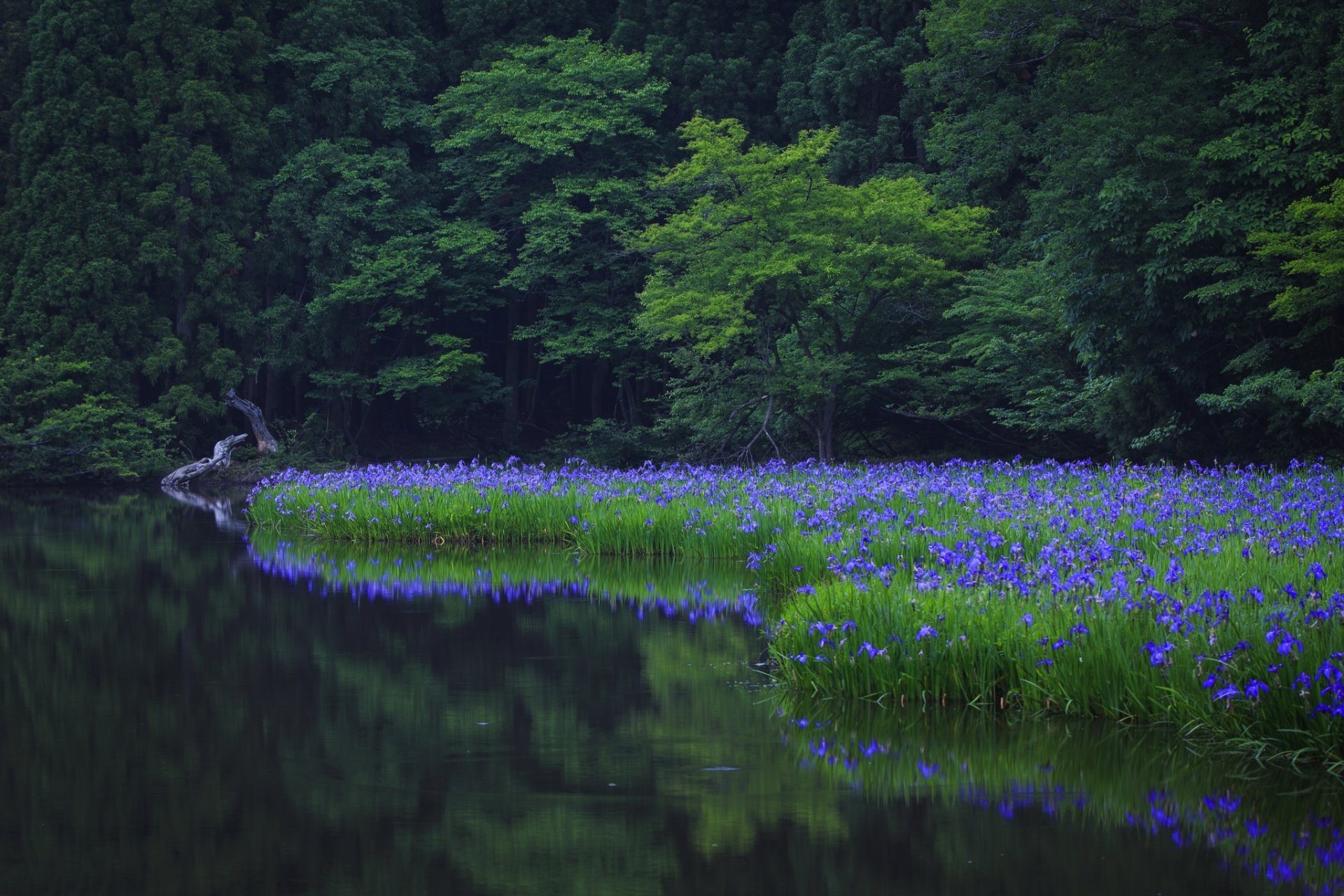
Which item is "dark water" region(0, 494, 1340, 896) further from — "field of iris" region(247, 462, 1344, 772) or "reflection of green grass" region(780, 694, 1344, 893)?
"field of iris" region(247, 462, 1344, 772)

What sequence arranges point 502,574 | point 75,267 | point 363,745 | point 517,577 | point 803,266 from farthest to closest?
point 75,267 < point 803,266 < point 502,574 < point 517,577 < point 363,745

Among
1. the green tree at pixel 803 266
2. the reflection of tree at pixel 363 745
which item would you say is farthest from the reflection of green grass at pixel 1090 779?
the green tree at pixel 803 266

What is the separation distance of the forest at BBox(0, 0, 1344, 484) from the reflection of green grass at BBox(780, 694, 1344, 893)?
10.2 m

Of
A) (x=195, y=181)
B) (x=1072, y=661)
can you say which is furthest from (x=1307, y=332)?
(x=195, y=181)

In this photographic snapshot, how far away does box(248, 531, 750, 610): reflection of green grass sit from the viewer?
10.7 meters

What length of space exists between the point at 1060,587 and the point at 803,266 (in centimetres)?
1560

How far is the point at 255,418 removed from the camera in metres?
31.0

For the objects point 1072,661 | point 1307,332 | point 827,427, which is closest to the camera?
point 1072,661

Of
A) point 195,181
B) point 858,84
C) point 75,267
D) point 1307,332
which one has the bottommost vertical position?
point 1307,332

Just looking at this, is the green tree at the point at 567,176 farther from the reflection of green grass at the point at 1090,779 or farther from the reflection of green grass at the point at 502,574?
the reflection of green grass at the point at 1090,779

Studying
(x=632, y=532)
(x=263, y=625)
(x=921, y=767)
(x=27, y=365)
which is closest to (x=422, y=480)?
(x=632, y=532)

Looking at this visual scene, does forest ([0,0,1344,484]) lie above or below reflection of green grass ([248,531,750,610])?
above

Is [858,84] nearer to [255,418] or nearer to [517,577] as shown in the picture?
[255,418]

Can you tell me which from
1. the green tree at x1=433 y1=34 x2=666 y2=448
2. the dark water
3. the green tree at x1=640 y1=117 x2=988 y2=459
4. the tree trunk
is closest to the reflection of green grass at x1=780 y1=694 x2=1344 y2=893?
the dark water
